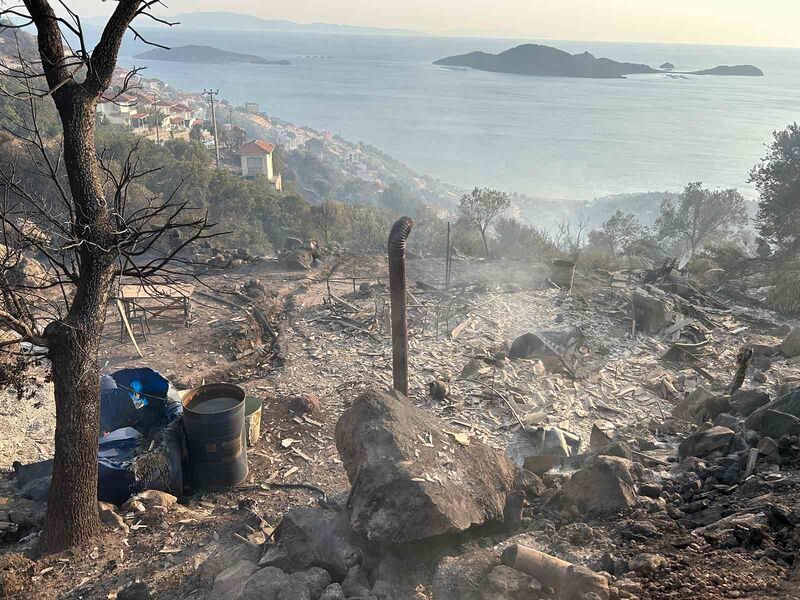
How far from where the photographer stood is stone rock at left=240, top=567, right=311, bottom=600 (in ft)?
13.1

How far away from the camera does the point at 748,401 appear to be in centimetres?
802

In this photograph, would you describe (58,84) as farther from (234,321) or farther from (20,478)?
(234,321)

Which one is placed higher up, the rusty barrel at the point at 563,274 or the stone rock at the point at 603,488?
the rusty barrel at the point at 563,274

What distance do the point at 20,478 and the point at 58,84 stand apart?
4530mm

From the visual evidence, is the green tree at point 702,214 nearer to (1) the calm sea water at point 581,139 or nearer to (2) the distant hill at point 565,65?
(1) the calm sea water at point 581,139

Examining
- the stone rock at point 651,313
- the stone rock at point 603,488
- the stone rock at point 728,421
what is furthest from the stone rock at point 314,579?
the stone rock at point 651,313

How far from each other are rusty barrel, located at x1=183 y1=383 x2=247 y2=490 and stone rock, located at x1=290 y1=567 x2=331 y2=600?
7.00ft

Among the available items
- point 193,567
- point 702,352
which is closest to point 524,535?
point 193,567

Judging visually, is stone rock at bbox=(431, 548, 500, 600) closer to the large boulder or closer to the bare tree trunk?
the large boulder

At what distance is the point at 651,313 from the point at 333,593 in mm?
11197

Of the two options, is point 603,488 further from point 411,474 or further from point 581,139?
point 581,139

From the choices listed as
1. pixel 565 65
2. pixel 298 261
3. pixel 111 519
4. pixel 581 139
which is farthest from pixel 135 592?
pixel 565 65

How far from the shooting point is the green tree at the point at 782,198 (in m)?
19.2

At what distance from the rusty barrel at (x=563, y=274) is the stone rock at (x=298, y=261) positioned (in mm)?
7793
